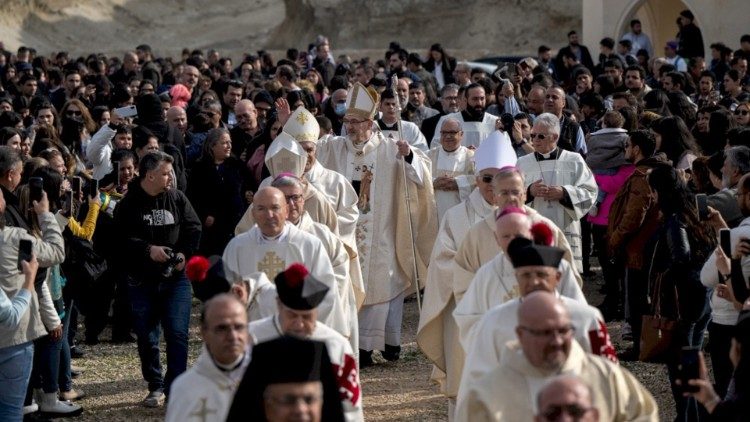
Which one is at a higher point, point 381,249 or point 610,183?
point 610,183

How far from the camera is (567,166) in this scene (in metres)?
11.3

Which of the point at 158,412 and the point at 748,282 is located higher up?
the point at 748,282

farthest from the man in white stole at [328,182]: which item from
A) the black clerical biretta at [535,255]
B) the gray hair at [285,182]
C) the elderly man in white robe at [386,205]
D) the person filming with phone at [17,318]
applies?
the black clerical biretta at [535,255]

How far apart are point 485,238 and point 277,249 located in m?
1.21

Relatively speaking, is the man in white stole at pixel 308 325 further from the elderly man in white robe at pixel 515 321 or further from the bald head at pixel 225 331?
the elderly man in white robe at pixel 515 321

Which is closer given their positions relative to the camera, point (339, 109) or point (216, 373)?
point (216, 373)

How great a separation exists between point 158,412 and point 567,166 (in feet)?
12.1

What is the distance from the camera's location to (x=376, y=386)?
10.7 metres

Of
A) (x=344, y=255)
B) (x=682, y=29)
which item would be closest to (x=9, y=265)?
(x=344, y=255)

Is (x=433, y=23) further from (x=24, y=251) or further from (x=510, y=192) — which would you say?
(x=24, y=251)

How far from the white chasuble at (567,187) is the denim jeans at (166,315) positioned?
2.86 m

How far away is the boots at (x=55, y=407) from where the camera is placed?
388 inches

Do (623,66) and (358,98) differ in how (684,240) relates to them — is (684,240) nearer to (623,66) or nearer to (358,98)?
(358,98)

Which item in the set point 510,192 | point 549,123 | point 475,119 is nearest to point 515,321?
point 510,192
